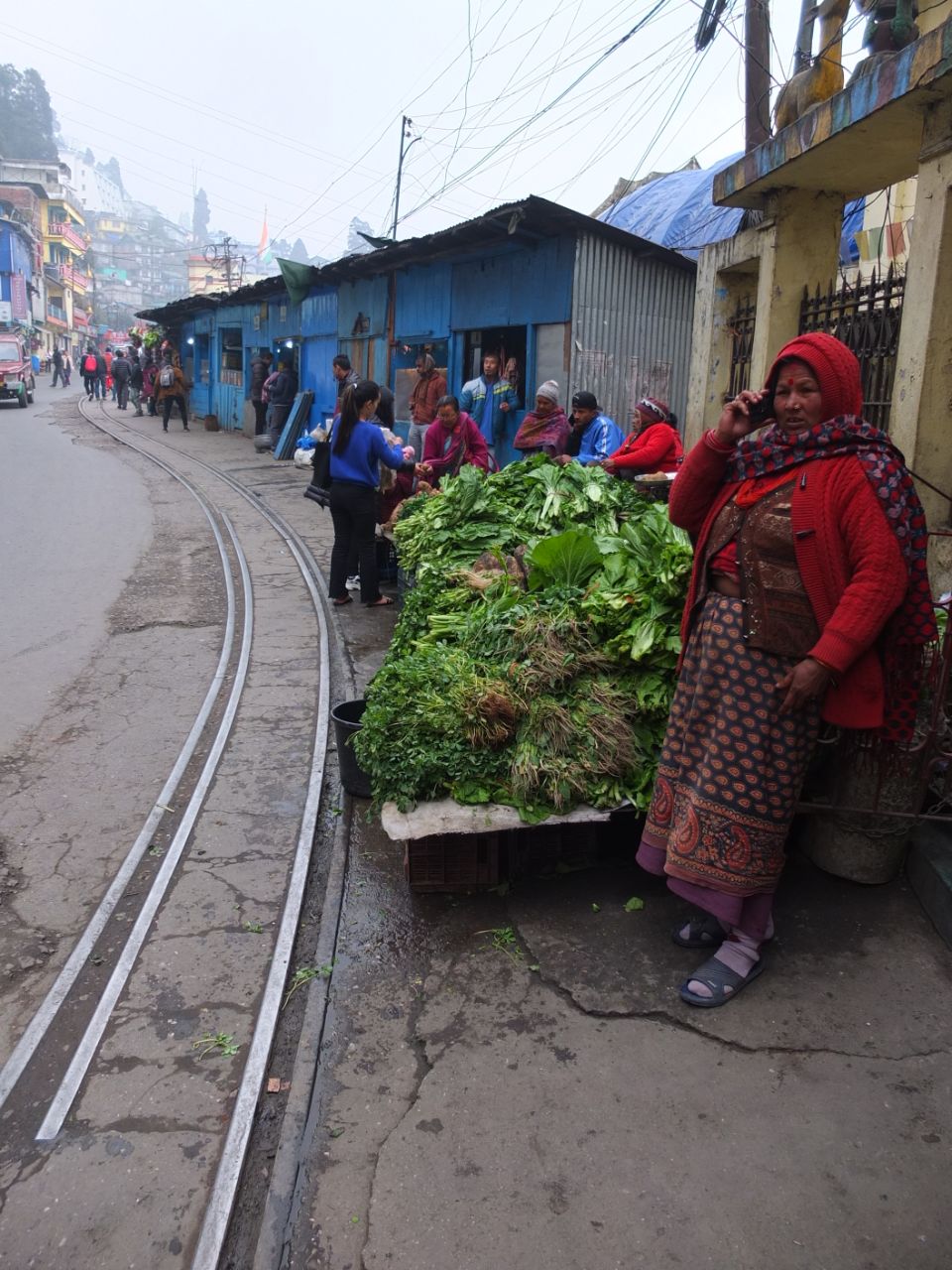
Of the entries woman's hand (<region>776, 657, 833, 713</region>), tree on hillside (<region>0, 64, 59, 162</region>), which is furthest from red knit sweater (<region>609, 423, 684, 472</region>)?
tree on hillside (<region>0, 64, 59, 162</region>)

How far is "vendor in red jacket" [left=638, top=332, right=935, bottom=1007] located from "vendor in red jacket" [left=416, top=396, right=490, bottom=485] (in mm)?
5409

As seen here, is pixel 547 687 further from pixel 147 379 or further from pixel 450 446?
pixel 147 379

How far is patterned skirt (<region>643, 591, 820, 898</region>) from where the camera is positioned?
2.96 meters

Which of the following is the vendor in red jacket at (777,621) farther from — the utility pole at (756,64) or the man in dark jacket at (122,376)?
the man in dark jacket at (122,376)

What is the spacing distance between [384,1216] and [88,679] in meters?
4.90

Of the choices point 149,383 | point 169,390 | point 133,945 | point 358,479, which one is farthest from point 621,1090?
point 149,383

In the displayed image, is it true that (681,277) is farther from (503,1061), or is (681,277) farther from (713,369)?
(503,1061)

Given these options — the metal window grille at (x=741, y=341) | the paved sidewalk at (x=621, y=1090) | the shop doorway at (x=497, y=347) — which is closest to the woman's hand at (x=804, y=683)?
the paved sidewalk at (x=621, y=1090)

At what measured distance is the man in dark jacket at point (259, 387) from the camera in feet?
73.5

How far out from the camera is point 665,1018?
307cm

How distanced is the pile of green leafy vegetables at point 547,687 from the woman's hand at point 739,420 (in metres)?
0.92

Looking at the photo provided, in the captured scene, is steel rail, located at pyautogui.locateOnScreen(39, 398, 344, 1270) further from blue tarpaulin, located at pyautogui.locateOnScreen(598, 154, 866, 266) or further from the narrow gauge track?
blue tarpaulin, located at pyautogui.locateOnScreen(598, 154, 866, 266)

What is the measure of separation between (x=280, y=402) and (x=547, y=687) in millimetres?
18105

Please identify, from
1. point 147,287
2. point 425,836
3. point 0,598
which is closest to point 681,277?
point 0,598
